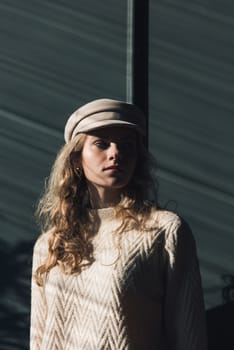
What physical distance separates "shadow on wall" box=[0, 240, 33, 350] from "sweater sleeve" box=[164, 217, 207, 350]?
1.41m

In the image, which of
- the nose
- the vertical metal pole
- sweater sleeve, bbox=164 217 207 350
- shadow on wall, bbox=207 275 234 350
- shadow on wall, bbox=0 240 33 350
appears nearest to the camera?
sweater sleeve, bbox=164 217 207 350

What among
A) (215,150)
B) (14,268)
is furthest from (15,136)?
(215,150)

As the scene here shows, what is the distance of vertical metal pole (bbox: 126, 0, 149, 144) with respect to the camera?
203 inches

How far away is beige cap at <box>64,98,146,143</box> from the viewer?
4.19m

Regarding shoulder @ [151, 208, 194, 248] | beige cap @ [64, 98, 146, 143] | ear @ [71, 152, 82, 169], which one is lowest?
shoulder @ [151, 208, 194, 248]

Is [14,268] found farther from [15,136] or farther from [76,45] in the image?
[76,45]

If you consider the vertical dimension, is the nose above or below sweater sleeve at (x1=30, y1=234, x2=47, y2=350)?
above

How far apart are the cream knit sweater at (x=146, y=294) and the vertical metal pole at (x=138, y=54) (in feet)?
3.74

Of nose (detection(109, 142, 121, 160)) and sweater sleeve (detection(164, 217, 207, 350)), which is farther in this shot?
nose (detection(109, 142, 121, 160))

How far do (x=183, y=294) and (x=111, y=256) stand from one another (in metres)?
0.32

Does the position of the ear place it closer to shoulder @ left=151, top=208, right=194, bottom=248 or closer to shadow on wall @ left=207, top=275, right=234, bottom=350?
shoulder @ left=151, top=208, right=194, bottom=248

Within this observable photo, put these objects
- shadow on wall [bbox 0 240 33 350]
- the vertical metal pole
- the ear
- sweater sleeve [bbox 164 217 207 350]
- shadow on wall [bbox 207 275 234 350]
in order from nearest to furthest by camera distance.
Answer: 1. sweater sleeve [bbox 164 217 207 350]
2. the ear
3. shadow on wall [bbox 207 275 234 350]
4. the vertical metal pole
5. shadow on wall [bbox 0 240 33 350]

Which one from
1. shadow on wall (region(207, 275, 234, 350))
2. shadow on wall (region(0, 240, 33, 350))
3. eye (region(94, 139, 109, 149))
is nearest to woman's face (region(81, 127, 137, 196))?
eye (region(94, 139, 109, 149))

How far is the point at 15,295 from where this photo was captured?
5.33 meters
